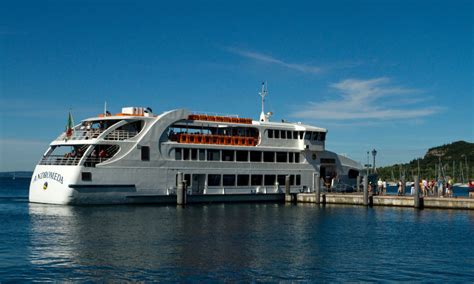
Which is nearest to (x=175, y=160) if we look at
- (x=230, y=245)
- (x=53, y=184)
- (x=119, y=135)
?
(x=119, y=135)

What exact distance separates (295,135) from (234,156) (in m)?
7.30

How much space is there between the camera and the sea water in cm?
2073

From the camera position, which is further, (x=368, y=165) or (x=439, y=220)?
(x=368, y=165)

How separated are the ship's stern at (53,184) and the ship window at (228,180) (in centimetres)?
1285

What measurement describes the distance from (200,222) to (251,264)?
12446mm

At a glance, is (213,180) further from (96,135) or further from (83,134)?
(83,134)

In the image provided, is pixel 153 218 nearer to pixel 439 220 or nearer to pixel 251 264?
pixel 251 264

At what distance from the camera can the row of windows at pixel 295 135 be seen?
5274 cm

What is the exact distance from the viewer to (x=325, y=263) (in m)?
22.7

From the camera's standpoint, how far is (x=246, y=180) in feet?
166

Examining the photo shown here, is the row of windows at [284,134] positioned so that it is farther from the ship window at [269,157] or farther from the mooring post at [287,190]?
the mooring post at [287,190]

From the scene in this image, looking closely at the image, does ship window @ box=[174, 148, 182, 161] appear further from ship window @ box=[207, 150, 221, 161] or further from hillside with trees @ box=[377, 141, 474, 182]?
hillside with trees @ box=[377, 141, 474, 182]

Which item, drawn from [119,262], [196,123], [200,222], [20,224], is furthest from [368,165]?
[119,262]

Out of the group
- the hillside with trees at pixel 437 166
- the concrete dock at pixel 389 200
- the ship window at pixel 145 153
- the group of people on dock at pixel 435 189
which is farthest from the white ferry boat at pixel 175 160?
the hillside with trees at pixel 437 166
